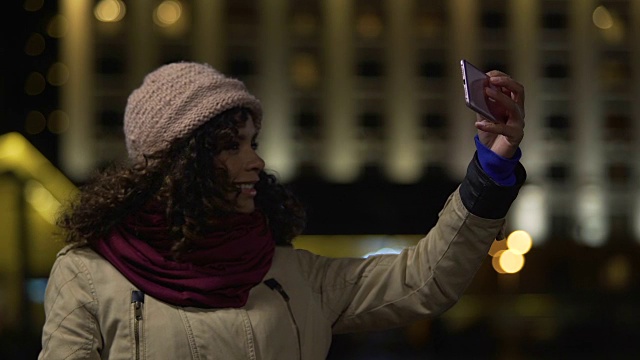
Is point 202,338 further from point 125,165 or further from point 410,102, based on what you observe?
point 410,102

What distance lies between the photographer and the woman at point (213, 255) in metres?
2.97

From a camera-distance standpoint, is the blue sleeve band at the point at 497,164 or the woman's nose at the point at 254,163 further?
the woman's nose at the point at 254,163

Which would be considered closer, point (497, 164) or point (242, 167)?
point (497, 164)

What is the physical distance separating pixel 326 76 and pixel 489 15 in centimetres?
922

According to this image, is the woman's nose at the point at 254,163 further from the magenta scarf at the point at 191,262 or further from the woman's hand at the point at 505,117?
the woman's hand at the point at 505,117

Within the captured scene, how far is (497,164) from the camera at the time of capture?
2.95 metres

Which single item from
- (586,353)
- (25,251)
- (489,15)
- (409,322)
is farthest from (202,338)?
(489,15)

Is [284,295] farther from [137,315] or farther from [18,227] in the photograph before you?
[18,227]

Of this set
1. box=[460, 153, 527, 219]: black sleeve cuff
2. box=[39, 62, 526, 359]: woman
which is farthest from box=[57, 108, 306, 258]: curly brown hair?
box=[460, 153, 527, 219]: black sleeve cuff

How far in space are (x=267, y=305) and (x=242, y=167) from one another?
0.37 m

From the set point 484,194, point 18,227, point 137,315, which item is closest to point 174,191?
point 137,315

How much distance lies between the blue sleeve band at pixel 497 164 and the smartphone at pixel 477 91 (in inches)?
3.6

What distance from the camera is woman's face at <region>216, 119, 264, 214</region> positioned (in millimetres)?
3152

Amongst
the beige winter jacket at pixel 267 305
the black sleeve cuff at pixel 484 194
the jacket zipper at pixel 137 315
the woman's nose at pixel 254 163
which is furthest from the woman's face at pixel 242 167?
the black sleeve cuff at pixel 484 194
